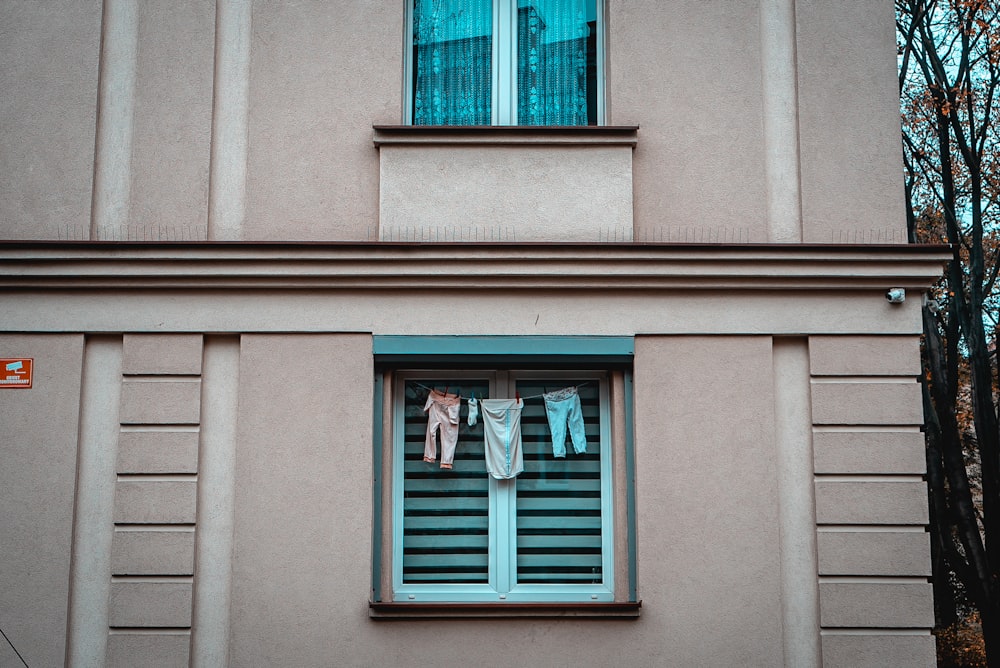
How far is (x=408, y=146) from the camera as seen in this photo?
8641mm

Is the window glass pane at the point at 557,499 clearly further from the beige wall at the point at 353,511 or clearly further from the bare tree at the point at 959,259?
the bare tree at the point at 959,259

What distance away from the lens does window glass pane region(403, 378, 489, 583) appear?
8.44m

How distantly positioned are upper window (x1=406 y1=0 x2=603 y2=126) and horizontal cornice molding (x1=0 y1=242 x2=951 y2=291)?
1.44 metres

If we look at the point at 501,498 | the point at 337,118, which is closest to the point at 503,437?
the point at 501,498

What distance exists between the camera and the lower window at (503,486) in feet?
27.6

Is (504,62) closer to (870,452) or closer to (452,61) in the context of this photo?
(452,61)

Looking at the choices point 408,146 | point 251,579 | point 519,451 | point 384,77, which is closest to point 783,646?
point 519,451

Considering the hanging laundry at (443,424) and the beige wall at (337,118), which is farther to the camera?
the beige wall at (337,118)

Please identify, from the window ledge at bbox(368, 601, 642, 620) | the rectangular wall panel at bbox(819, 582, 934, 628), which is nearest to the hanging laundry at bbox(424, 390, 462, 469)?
the window ledge at bbox(368, 601, 642, 620)

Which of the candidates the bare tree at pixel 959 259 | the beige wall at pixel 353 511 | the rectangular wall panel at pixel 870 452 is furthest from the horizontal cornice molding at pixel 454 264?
the bare tree at pixel 959 259

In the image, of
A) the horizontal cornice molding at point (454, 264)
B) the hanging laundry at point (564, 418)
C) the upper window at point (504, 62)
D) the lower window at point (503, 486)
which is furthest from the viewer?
the upper window at point (504, 62)

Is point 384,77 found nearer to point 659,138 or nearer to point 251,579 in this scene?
point 659,138

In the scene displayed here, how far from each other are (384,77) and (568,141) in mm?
1629

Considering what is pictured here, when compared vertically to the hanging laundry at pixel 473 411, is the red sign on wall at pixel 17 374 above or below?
above
